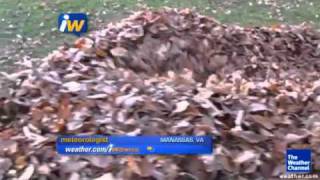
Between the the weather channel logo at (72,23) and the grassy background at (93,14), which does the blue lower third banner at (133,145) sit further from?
the grassy background at (93,14)

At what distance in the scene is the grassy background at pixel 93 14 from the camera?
7129 mm

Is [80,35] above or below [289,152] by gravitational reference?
above

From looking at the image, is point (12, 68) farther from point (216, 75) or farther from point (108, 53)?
point (216, 75)

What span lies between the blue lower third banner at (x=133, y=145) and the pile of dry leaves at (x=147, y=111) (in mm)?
49

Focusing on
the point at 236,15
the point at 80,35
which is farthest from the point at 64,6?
the point at 80,35

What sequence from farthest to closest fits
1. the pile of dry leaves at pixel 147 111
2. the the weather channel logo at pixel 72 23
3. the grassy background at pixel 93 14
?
the grassy background at pixel 93 14
the the weather channel logo at pixel 72 23
the pile of dry leaves at pixel 147 111

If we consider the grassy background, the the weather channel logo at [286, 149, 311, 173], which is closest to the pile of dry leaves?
the the weather channel logo at [286, 149, 311, 173]

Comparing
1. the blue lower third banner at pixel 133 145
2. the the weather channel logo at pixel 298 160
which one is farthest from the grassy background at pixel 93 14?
the the weather channel logo at pixel 298 160

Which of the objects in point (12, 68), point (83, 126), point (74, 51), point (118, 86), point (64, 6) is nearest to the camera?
point (83, 126)

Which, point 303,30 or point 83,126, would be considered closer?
point 83,126

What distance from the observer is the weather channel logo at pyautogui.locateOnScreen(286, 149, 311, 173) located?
10.4 ft

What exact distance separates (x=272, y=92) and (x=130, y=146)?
1.27 m

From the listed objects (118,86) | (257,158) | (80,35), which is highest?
(80,35)

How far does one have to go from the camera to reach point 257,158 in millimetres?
3258
